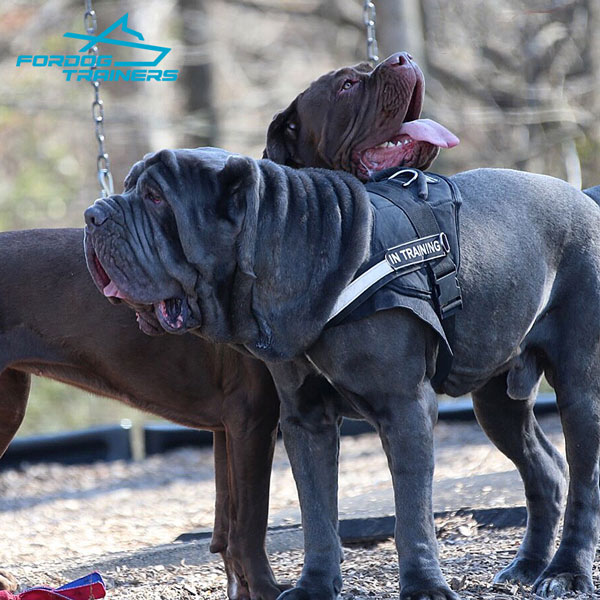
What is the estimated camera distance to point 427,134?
368cm

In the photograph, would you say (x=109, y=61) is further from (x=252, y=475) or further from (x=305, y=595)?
(x=305, y=595)

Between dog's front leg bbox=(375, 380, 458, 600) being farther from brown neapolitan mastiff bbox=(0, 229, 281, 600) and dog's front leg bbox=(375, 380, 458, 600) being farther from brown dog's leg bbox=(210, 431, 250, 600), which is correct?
brown dog's leg bbox=(210, 431, 250, 600)

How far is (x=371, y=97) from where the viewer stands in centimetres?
368

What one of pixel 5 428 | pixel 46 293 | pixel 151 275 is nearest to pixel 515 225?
pixel 151 275

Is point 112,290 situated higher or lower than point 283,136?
lower

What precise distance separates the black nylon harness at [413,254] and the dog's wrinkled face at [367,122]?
11 cm

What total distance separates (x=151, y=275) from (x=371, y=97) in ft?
3.50

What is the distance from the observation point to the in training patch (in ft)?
10.8

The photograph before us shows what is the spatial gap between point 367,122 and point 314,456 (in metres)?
1.16

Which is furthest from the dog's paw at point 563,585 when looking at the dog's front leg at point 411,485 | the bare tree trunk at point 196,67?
the bare tree trunk at point 196,67

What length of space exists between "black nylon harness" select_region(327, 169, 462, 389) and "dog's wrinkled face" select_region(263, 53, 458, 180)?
11 centimetres

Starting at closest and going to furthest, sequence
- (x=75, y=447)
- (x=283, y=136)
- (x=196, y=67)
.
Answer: (x=283, y=136) → (x=75, y=447) → (x=196, y=67)

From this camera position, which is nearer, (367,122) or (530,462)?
(367,122)

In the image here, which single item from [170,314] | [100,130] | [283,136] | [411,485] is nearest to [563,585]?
[411,485]
